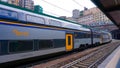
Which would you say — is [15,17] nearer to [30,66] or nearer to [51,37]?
[30,66]

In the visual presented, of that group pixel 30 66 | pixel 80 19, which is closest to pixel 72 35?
pixel 30 66

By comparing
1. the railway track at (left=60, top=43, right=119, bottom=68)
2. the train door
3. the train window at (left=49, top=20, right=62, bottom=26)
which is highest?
the train window at (left=49, top=20, right=62, bottom=26)

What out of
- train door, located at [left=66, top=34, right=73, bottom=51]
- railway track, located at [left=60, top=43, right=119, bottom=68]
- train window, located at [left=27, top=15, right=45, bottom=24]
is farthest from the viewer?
train door, located at [left=66, top=34, right=73, bottom=51]

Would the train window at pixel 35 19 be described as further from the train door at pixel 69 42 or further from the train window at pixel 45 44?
the train door at pixel 69 42

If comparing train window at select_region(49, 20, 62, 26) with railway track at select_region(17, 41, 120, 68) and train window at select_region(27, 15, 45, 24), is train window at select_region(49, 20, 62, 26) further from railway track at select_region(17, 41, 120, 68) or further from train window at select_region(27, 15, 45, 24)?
railway track at select_region(17, 41, 120, 68)

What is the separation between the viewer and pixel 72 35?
55.1ft

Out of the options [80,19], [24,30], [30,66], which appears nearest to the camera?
[24,30]

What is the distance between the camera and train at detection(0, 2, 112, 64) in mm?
8594

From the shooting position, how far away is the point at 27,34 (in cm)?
1019

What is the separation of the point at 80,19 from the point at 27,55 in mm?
124314

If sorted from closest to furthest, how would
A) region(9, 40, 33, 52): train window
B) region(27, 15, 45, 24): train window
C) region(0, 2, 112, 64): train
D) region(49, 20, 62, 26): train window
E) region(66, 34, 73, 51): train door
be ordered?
region(0, 2, 112, 64): train → region(9, 40, 33, 52): train window → region(27, 15, 45, 24): train window → region(49, 20, 62, 26): train window → region(66, 34, 73, 51): train door

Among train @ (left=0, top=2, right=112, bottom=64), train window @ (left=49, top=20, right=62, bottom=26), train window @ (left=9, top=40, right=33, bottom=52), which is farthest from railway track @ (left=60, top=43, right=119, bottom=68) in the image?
train window @ (left=49, top=20, right=62, bottom=26)

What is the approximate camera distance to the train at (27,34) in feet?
28.2

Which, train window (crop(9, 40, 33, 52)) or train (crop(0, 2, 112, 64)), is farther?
train window (crop(9, 40, 33, 52))
